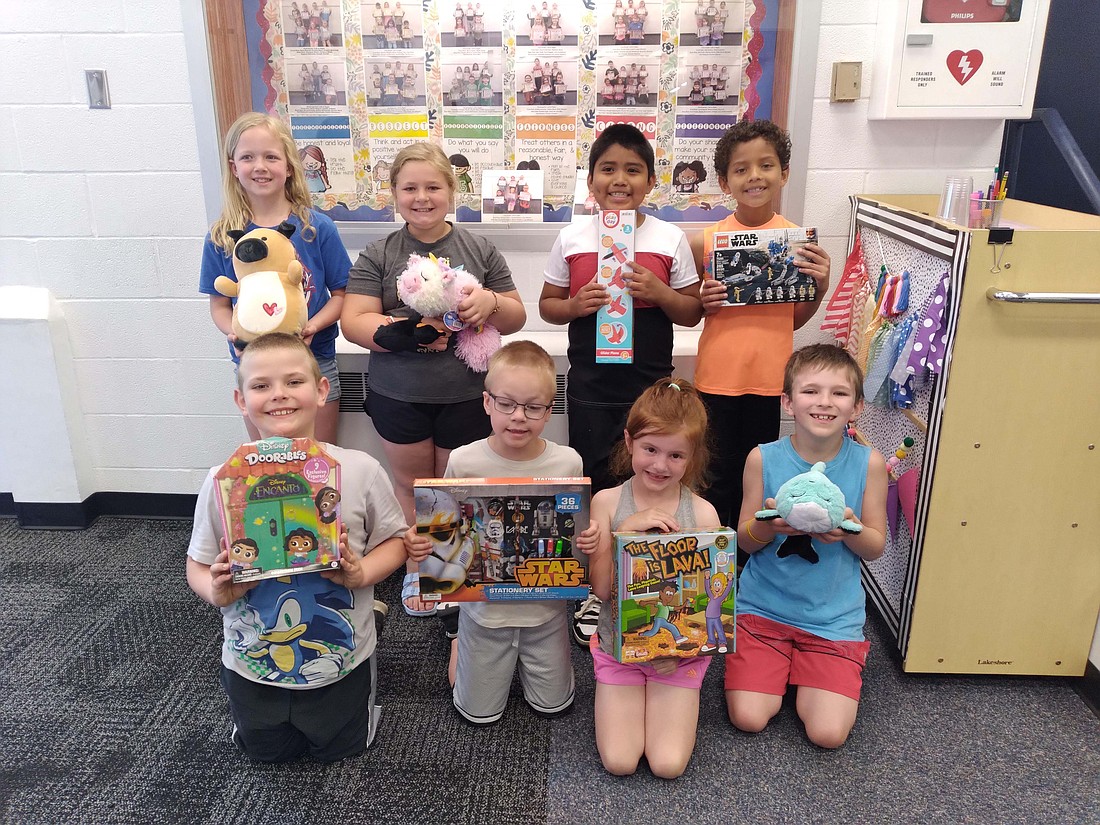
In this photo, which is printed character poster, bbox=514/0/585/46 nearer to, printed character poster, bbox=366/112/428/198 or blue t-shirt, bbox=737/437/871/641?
printed character poster, bbox=366/112/428/198

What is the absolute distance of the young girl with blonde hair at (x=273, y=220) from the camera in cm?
206

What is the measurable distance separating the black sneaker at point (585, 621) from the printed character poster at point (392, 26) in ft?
6.09

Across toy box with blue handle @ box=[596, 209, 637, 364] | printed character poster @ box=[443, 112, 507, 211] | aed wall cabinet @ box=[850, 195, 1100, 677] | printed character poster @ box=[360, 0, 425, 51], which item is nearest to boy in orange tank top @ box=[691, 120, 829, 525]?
toy box with blue handle @ box=[596, 209, 637, 364]

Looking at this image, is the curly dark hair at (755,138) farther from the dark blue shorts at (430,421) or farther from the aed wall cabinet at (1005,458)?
the dark blue shorts at (430,421)

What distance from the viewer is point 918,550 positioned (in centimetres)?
195

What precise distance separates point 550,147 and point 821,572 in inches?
63.9

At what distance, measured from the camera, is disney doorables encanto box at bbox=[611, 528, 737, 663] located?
1.65 metres

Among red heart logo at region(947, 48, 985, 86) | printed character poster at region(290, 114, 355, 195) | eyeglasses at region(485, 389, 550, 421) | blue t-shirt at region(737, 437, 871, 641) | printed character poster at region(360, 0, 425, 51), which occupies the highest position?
printed character poster at region(360, 0, 425, 51)

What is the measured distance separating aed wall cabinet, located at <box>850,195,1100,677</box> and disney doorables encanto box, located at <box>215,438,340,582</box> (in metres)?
1.41

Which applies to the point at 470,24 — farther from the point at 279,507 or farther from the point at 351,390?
the point at 279,507

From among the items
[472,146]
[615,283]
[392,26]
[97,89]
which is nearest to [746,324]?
[615,283]

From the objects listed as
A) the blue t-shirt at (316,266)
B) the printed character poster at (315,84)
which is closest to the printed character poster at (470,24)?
the printed character poster at (315,84)

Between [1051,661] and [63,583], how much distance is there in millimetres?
2906

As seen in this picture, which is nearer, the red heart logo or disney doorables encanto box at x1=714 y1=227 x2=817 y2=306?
disney doorables encanto box at x1=714 y1=227 x2=817 y2=306
